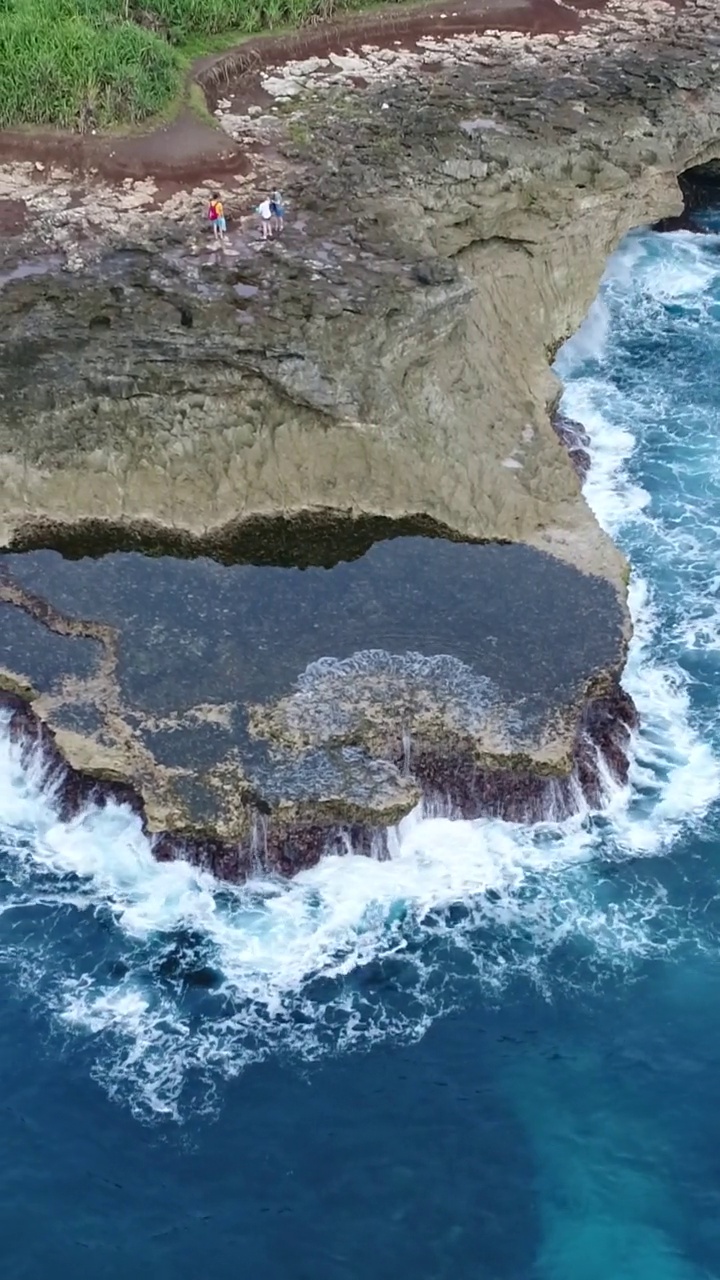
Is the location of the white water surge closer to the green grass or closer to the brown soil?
the brown soil

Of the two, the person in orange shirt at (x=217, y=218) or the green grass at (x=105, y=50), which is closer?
the person in orange shirt at (x=217, y=218)

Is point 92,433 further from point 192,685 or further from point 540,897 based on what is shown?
point 540,897

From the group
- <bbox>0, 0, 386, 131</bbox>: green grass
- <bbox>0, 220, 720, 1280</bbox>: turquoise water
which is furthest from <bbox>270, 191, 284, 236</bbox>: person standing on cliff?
<bbox>0, 220, 720, 1280</bbox>: turquoise water

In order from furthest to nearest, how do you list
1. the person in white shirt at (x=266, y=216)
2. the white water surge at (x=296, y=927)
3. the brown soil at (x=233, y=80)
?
the brown soil at (x=233, y=80), the person in white shirt at (x=266, y=216), the white water surge at (x=296, y=927)

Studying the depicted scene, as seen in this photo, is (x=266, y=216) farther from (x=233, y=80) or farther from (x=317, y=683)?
(x=317, y=683)

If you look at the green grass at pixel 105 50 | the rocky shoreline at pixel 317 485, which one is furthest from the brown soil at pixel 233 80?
the green grass at pixel 105 50

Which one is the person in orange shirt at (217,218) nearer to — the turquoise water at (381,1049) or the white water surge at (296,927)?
the white water surge at (296,927)
